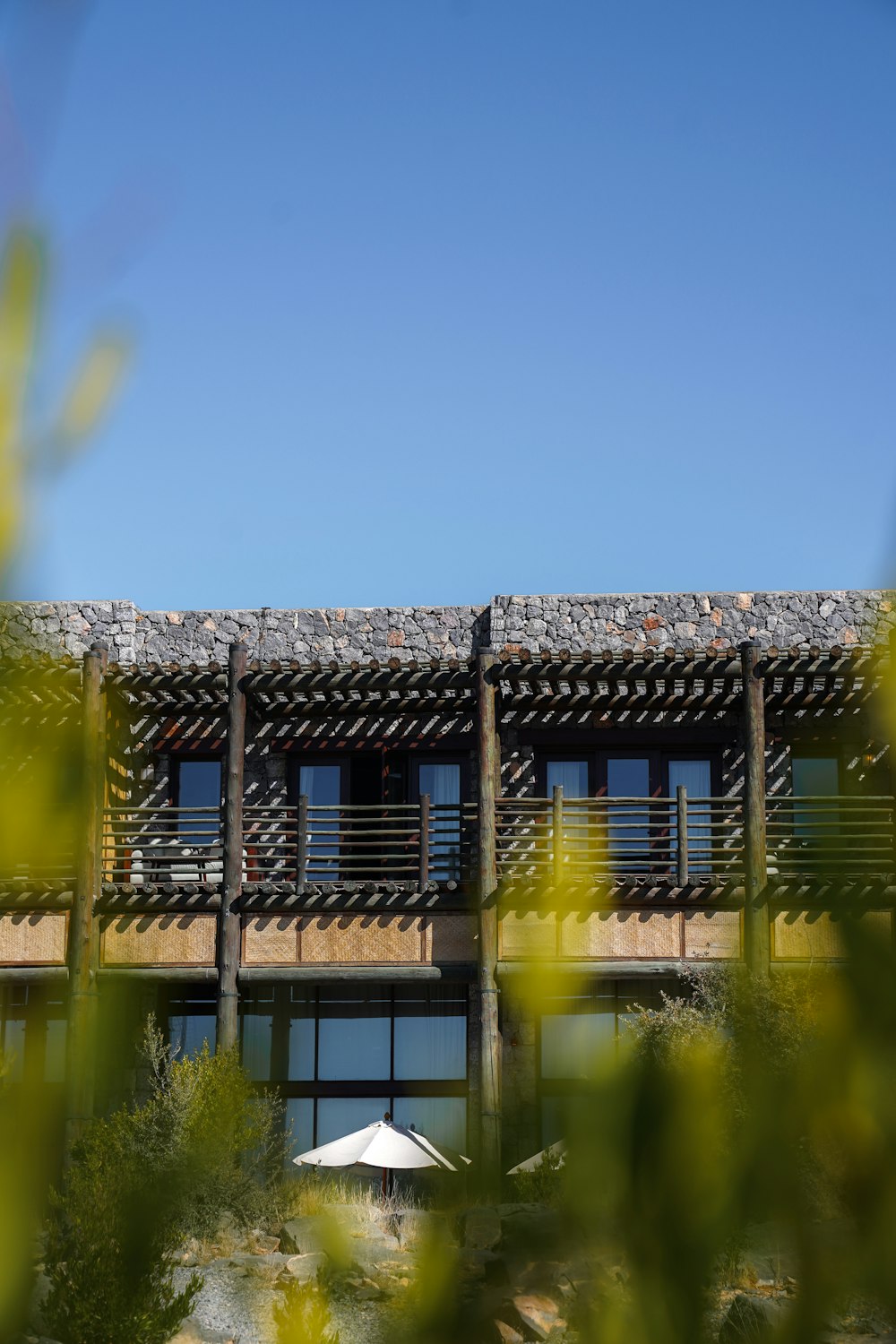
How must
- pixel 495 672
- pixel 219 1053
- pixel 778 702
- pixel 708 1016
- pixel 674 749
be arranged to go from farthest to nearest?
pixel 674 749 < pixel 778 702 < pixel 495 672 < pixel 219 1053 < pixel 708 1016

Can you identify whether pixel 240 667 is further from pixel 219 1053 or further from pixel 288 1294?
pixel 288 1294

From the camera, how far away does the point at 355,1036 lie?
22.3 m

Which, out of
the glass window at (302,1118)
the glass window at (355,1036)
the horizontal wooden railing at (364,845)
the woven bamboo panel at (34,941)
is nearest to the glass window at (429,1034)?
the glass window at (355,1036)

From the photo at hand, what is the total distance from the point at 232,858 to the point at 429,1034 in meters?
4.72

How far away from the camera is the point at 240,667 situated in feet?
65.8

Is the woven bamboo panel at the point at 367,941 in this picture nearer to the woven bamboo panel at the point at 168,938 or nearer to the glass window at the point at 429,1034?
the woven bamboo panel at the point at 168,938

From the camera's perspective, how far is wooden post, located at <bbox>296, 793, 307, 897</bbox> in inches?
766

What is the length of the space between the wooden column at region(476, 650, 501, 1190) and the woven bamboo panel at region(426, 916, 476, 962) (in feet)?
1.19

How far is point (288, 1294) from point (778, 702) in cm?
1997

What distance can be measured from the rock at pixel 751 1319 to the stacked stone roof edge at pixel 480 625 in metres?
21.6

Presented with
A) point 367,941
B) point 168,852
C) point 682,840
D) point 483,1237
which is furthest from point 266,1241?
point 483,1237

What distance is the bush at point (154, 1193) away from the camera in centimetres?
175

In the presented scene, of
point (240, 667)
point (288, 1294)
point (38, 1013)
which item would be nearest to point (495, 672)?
point (240, 667)

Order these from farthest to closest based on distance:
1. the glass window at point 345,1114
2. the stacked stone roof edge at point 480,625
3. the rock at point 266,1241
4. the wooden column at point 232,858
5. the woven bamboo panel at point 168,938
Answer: the stacked stone roof edge at point 480,625 < the glass window at point 345,1114 < the woven bamboo panel at point 168,938 < the wooden column at point 232,858 < the rock at point 266,1241
